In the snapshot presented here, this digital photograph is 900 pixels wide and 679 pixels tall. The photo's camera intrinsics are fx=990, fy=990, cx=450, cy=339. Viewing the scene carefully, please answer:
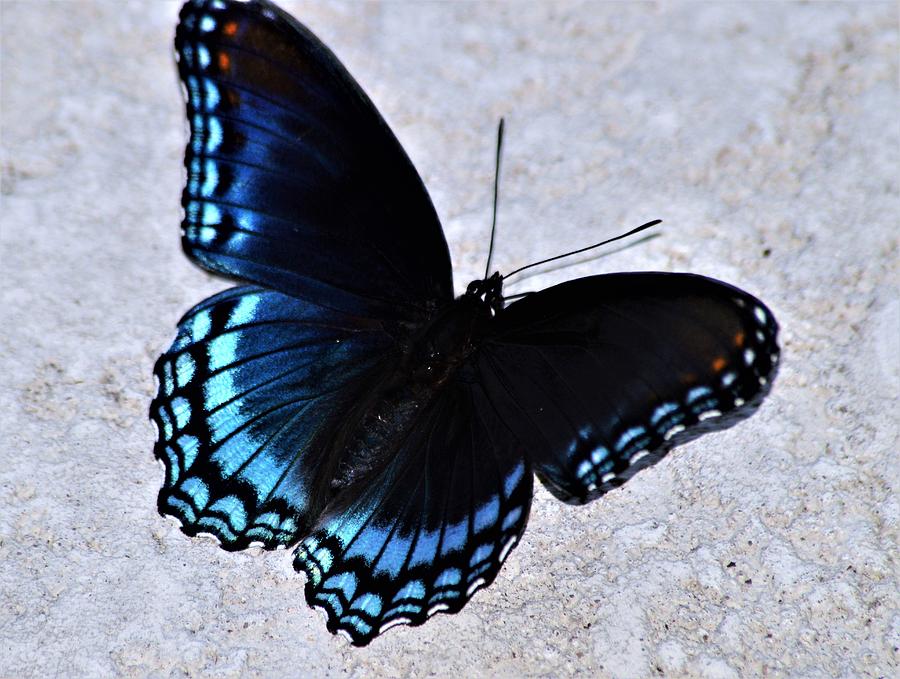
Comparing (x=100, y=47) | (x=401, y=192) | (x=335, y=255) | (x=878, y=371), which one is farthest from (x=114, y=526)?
(x=878, y=371)

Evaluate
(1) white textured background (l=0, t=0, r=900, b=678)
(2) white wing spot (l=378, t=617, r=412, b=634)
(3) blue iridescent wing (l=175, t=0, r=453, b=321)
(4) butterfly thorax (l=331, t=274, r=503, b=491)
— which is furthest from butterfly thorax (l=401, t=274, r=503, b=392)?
(2) white wing spot (l=378, t=617, r=412, b=634)

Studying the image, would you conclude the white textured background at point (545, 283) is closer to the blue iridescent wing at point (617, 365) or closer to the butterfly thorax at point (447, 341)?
the blue iridescent wing at point (617, 365)

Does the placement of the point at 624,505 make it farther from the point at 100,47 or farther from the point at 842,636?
the point at 100,47

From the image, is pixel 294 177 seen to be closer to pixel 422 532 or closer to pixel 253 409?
pixel 253 409

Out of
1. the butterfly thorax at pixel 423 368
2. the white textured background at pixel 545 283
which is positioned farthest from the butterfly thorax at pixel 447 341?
the white textured background at pixel 545 283

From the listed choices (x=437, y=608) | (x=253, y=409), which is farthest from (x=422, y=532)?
(x=253, y=409)
